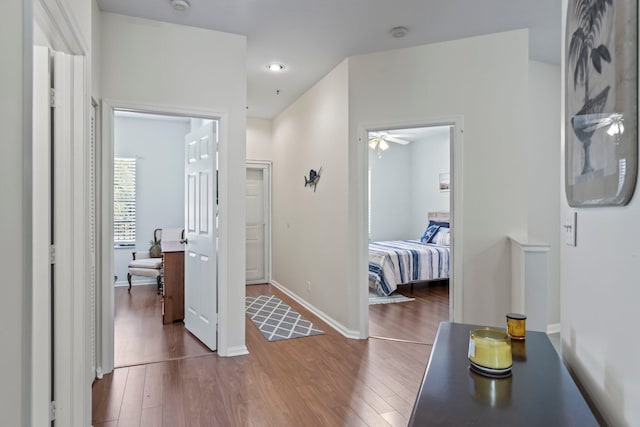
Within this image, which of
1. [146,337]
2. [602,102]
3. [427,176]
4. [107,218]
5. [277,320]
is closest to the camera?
[602,102]

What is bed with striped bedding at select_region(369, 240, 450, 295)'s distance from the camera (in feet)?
17.8

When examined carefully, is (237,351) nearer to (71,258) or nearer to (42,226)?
(71,258)

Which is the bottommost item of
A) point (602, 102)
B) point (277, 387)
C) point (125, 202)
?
point (277, 387)

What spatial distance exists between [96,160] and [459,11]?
9.96 ft

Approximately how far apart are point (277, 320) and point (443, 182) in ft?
14.9

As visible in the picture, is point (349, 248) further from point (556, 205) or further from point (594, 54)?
point (594, 54)

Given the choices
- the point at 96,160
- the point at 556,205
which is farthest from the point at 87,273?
the point at 556,205

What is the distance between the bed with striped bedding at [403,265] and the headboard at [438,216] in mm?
1143

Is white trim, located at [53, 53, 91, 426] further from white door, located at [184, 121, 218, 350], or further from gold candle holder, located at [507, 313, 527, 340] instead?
gold candle holder, located at [507, 313, 527, 340]

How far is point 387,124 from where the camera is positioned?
3635 mm

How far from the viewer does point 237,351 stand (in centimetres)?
329

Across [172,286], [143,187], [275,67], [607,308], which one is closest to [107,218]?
Answer: [172,286]

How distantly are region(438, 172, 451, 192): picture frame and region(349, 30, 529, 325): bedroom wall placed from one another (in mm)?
3949

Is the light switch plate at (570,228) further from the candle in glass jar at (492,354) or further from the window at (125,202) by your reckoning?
the window at (125,202)
